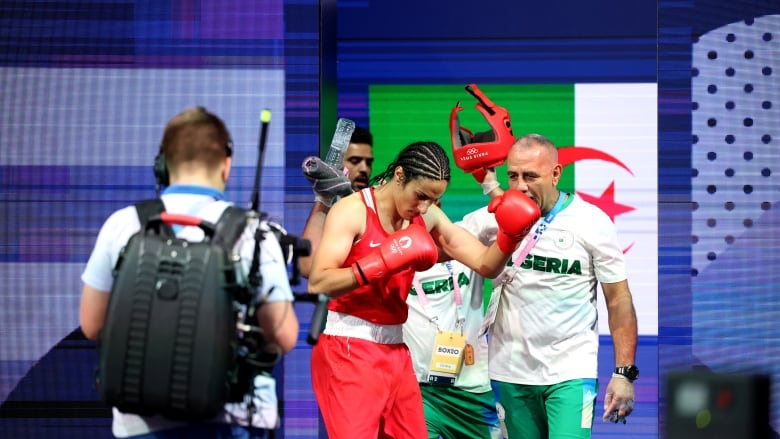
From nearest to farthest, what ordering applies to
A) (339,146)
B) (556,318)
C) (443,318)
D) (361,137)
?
1. (556,318)
2. (339,146)
3. (443,318)
4. (361,137)

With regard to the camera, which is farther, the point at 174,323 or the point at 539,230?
the point at 539,230

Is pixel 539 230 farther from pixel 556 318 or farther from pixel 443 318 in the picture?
pixel 443 318

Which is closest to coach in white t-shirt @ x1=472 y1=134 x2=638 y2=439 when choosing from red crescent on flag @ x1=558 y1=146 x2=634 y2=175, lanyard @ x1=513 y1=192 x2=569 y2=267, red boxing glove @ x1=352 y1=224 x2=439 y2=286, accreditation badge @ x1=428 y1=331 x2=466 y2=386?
lanyard @ x1=513 y1=192 x2=569 y2=267

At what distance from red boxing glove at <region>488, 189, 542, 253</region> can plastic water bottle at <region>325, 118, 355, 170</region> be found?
1.08 meters

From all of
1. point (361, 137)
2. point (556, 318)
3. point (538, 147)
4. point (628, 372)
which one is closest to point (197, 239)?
point (556, 318)

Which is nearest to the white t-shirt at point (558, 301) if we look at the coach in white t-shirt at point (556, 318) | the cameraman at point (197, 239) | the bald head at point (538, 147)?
the coach in white t-shirt at point (556, 318)

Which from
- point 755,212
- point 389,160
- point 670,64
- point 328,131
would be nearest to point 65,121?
point 328,131

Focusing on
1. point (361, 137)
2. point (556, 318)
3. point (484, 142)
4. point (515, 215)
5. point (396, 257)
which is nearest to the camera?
point (396, 257)

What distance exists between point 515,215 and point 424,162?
0.43 metres

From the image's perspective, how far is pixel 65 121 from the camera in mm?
5816

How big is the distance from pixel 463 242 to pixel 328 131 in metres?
1.29

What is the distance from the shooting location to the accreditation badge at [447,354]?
567 cm

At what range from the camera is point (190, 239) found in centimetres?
332

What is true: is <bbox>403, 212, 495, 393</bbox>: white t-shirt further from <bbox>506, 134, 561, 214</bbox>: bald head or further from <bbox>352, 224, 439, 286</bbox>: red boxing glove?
<bbox>352, 224, 439, 286</bbox>: red boxing glove
